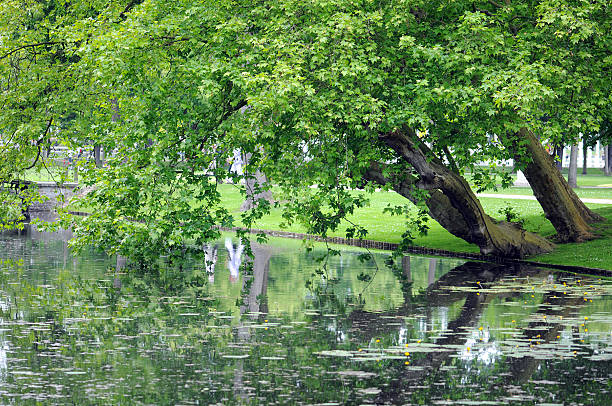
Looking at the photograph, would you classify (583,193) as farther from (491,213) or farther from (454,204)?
(454,204)

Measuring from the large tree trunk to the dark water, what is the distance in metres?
5.38

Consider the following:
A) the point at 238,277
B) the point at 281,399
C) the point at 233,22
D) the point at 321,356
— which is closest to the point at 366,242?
the point at 238,277

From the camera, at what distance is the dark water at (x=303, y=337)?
962 cm

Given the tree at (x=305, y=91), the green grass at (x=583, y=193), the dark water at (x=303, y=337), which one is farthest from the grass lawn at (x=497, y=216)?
the green grass at (x=583, y=193)

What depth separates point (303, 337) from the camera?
42.4ft

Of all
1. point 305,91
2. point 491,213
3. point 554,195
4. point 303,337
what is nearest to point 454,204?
point 554,195

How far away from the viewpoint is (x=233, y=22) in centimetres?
2017

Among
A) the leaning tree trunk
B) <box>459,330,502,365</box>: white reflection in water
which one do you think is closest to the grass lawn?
the leaning tree trunk

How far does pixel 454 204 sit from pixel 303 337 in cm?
1258

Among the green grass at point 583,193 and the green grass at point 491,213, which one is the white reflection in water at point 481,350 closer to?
the green grass at point 491,213

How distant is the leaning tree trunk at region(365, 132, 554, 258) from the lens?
23156 mm

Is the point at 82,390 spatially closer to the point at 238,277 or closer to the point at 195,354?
the point at 195,354

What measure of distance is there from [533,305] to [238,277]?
7.18 metres

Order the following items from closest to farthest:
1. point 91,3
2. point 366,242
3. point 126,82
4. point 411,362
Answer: point 411,362 → point 126,82 → point 91,3 → point 366,242
